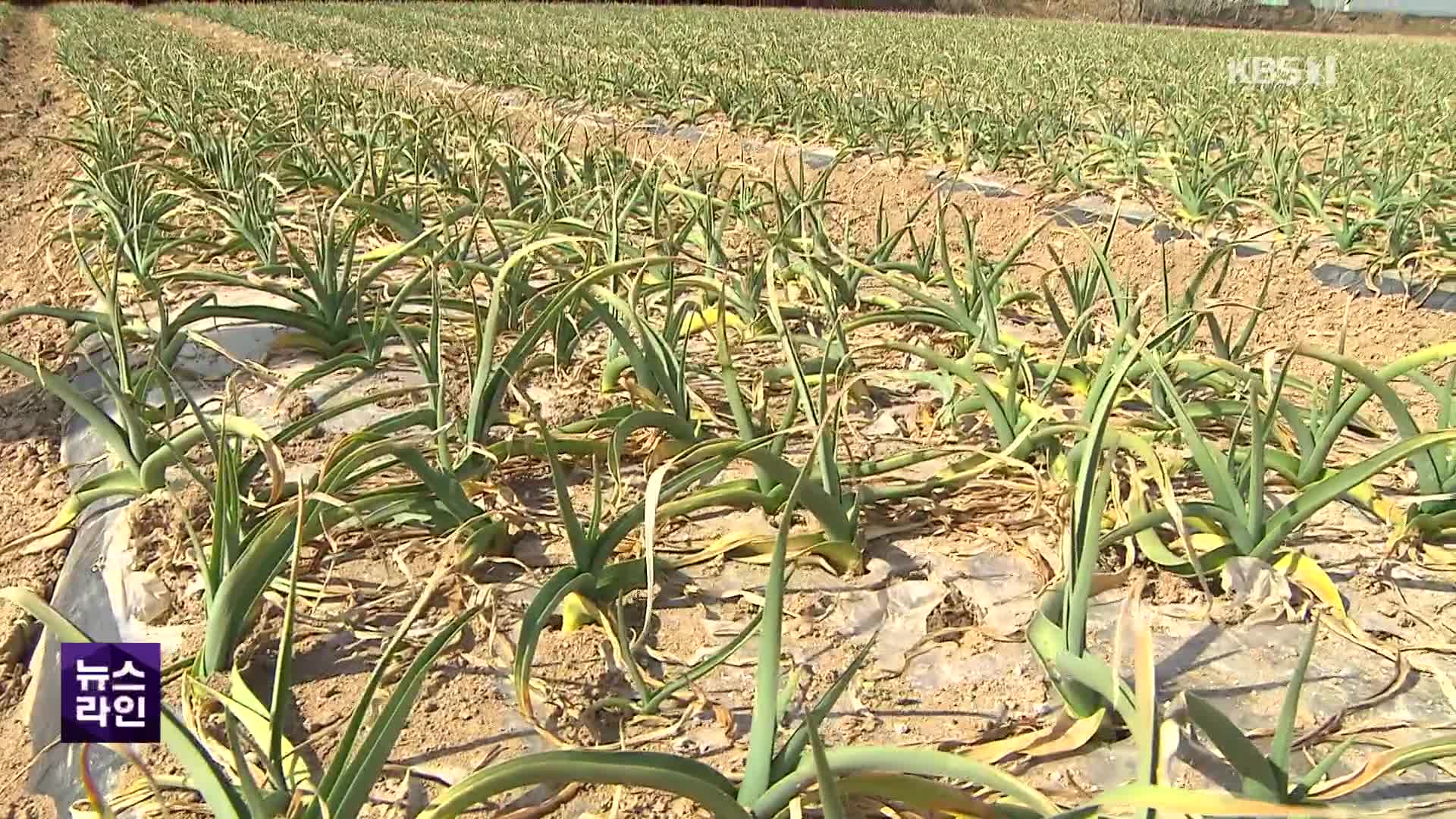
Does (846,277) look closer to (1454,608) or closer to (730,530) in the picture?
(730,530)

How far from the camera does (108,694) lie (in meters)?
1.10

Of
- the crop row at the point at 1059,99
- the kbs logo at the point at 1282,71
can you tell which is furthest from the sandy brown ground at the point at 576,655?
the kbs logo at the point at 1282,71

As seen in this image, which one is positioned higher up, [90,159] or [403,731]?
[90,159]

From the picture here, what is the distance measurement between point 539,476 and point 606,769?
35.1 inches

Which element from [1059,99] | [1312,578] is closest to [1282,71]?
[1059,99]

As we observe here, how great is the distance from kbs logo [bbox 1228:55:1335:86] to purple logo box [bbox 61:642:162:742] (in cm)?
858

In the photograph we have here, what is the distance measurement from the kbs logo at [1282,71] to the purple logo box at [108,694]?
858 centimetres

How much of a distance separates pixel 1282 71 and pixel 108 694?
1122cm

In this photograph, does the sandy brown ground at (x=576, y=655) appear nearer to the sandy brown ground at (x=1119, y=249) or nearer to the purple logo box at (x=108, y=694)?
the purple logo box at (x=108, y=694)

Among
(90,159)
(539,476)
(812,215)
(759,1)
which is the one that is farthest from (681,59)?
(759,1)

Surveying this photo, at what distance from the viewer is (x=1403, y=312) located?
289 centimetres

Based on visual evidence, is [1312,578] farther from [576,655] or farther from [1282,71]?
[1282,71]

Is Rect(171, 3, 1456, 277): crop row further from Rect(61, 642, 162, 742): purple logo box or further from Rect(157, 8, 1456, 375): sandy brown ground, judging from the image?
Rect(61, 642, 162, 742): purple logo box

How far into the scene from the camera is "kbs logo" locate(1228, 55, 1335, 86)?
811 centimetres
